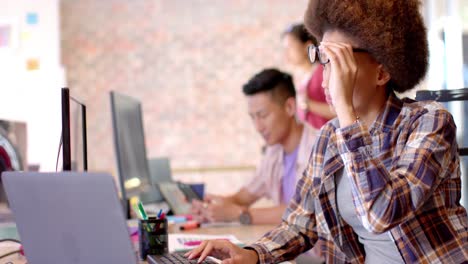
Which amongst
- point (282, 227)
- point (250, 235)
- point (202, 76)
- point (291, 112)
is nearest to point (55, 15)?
point (202, 76)

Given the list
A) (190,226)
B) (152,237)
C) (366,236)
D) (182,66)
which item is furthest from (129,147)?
(182,66)

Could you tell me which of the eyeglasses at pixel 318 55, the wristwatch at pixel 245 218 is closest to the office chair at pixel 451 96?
the eyeglasses at pixel 318 55

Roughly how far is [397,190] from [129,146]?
4.35 feet

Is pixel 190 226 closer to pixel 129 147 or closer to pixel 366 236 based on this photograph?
pixel 129 147

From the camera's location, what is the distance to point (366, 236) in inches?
49.6

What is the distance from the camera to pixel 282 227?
1412mm

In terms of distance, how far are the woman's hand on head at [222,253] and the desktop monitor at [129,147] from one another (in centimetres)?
83

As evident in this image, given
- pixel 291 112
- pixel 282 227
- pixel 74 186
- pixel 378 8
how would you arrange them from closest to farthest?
pixel 74 186 → pixel 378 8 → pixel 282 227 → pixel 291 112

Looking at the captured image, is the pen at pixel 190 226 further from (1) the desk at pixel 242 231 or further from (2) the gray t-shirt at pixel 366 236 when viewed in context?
(2) the gray t-shirt at pixel 366 236

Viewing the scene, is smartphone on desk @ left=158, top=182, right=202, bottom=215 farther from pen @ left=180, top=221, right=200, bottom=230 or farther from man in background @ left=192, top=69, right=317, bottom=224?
pen @ left=180, top=221, right=200, bottom=230

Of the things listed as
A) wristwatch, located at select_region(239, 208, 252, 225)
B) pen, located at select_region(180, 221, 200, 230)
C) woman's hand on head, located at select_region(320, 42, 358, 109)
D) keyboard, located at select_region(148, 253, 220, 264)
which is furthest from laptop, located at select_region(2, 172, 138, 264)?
wristwatch, located at select_region(239, 208, 252, 225)

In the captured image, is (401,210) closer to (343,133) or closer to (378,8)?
(343,133)

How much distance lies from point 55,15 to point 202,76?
44.3 inches

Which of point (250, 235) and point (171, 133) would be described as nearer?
point (250, 235)
